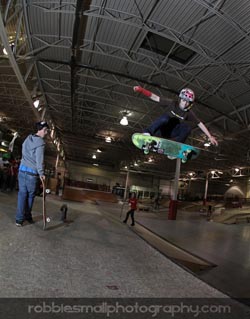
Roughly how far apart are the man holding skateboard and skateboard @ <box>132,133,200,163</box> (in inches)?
4.9

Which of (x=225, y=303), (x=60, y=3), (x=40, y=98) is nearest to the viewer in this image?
(x=225, y=303)

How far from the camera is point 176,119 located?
4945mm

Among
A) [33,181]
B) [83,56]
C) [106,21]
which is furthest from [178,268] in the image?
[83,56]

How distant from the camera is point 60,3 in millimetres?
8312

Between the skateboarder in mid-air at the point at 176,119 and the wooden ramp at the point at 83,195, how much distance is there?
56.6 ft

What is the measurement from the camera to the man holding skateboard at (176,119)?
4621 mm

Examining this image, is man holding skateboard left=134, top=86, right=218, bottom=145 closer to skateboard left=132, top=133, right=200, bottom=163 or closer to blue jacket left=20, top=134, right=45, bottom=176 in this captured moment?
skateboard left=132, top=133, right=200, bottom=163

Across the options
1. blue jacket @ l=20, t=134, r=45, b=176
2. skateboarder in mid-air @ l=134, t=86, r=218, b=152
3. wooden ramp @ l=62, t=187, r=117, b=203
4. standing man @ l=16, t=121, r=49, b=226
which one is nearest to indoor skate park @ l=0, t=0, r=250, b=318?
wooden ramp @ l=62, t=187, r=117, b=203

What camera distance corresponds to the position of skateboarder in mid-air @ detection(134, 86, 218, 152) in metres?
4.62

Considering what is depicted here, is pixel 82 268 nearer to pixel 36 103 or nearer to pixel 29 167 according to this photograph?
pixel 29 167

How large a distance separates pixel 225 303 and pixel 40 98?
15868 mm

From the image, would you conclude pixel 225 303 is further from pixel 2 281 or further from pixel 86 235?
pixel 86 235

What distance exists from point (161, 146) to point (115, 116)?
13227 mm

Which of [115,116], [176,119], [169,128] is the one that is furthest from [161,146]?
[115,116]
